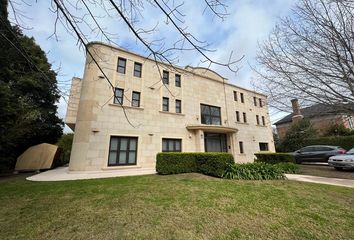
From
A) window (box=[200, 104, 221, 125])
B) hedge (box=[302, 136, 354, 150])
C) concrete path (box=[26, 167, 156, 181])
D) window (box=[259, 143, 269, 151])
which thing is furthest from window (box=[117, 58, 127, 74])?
hedge (box=[302, 136, 354, 150])

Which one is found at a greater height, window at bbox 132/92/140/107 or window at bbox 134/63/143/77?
window at bbox 134/63/143/77

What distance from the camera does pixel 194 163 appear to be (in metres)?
9.04

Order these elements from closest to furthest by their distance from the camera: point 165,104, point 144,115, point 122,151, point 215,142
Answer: point 122,151, point 144,115, point 165,104, point 215,142

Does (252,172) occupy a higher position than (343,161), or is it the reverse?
(343,161)

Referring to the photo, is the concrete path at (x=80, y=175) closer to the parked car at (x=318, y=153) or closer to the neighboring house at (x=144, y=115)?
the neighboring house at (x=144, y=115)

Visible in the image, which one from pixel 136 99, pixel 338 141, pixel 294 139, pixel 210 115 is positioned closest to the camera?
pixel 136 99

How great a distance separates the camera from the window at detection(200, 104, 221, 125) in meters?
15.6

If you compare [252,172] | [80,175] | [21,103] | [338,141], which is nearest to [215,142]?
[252,172]

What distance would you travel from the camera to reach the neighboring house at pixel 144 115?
407 inches

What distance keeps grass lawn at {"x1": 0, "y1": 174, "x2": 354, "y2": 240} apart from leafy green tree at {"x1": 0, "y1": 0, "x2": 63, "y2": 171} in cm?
268

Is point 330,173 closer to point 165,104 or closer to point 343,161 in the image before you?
point 343,161

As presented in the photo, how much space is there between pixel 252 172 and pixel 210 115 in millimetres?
8859

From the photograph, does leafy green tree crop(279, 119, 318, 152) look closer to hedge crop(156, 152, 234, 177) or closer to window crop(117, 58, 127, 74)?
hedge crop(156, 152, 234, 177)

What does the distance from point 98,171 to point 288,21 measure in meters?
11.4
